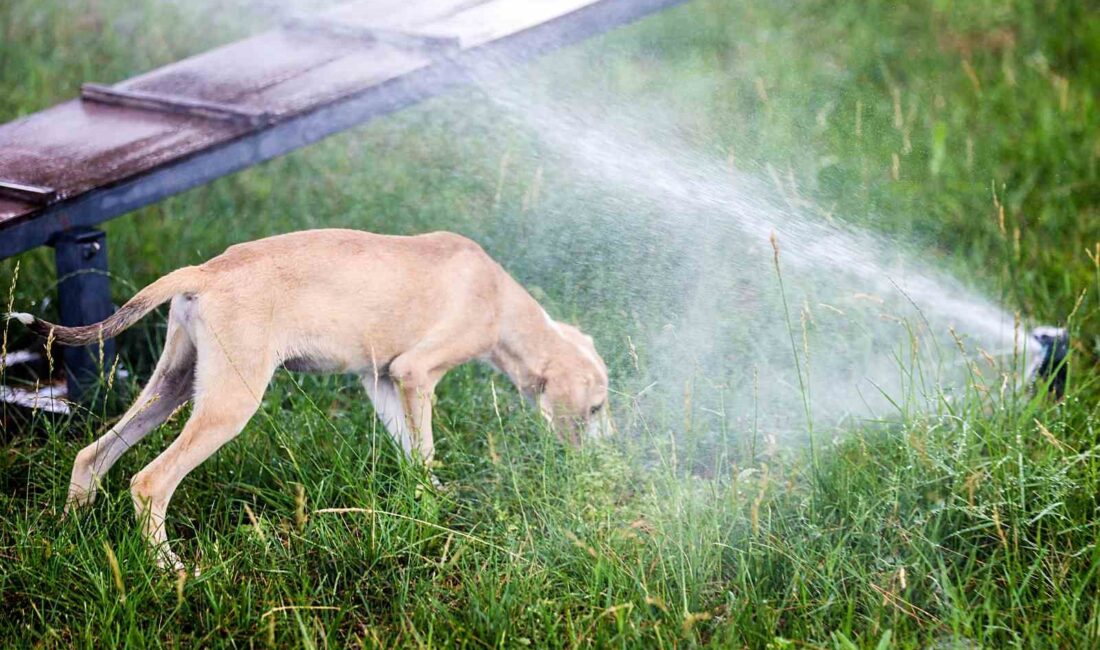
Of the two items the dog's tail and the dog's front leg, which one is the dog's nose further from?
the dog's tail

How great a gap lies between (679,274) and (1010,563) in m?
1.62

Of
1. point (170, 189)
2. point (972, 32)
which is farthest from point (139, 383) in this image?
point (972, 32)

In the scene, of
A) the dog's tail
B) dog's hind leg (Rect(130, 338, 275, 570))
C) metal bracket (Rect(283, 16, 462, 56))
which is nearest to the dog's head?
dog's hind leg (Rect(130, 338, 275, 570))

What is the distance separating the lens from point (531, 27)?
180 inches

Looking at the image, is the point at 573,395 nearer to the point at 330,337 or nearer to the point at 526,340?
the point at 526,340

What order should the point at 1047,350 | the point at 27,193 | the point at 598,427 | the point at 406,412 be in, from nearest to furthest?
the point at 406,412 < the point at 598,427 < the point at 27,193 < the point at 1047,350

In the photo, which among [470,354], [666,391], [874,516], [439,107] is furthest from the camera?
[439,107]

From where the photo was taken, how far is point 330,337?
3514 millimetres

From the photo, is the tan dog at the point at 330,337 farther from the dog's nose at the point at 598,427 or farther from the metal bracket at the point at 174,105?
the metal bracket at the point at 174,105

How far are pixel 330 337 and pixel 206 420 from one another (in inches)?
17.1

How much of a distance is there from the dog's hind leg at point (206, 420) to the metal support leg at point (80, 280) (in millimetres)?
928

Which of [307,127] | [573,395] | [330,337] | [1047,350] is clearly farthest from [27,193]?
[1047,350]

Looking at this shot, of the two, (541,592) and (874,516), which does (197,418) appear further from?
(874,516)

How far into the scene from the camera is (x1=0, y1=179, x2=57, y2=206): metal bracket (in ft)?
13.1
